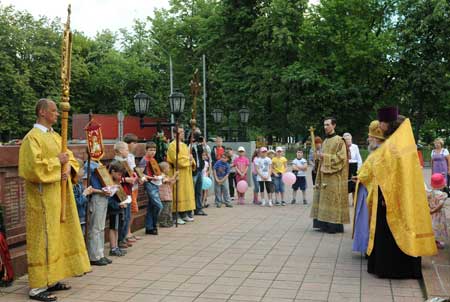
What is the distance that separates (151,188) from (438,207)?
4.75m

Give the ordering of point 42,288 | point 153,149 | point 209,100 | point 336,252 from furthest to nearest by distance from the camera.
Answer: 1. point 209,100
2. point 153,149
3. point 336,252
4. point 42,288

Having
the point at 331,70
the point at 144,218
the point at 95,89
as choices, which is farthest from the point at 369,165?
the point at 95,89

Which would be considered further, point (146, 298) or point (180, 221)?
point (180, 221)

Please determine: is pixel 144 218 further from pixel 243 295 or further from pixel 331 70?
pixel 331 70

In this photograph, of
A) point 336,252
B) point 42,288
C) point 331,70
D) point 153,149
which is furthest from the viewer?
point 331,70

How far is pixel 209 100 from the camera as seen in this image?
37844 millimetres

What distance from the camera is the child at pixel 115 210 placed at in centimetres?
760

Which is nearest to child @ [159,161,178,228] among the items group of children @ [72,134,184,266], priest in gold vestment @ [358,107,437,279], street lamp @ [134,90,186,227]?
group of children @ [72,134,184,266]

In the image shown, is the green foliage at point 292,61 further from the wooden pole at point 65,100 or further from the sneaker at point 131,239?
the wooden pole at point 65,100

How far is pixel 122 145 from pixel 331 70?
91.4 feet

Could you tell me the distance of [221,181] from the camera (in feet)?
46.1

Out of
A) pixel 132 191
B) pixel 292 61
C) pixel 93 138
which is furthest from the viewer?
pixel 292 61

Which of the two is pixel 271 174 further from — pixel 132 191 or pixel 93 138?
pixel 93 138

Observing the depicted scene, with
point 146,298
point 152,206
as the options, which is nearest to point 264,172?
point 152,206
